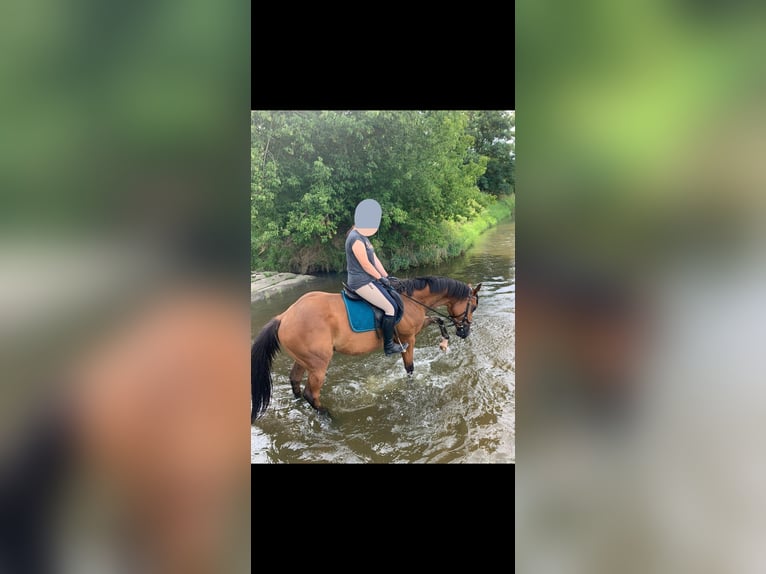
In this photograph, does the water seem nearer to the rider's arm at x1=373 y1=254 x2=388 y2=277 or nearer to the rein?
the rein

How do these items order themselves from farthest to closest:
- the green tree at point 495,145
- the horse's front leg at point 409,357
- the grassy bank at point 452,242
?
the horse's front leg at point 409,357
the grassy bank at point 452,242
the green tree at point 495,145

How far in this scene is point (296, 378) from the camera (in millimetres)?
3199

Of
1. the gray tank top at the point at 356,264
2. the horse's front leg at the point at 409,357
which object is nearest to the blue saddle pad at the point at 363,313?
the gray tank top at the point at 356,264

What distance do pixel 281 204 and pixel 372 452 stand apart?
5.80ft

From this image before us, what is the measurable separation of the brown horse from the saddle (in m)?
0.03

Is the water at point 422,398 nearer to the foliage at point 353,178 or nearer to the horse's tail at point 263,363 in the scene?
the horse's tail at point 263,363

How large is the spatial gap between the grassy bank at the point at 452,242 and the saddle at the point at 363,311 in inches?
9.1
